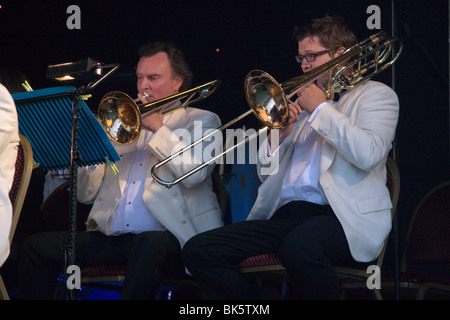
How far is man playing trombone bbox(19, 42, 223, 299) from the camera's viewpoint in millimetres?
2758

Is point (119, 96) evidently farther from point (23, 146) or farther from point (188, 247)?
point (188, 247)

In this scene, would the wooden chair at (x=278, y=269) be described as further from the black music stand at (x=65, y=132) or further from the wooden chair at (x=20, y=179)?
the wooden chair at (x=20, y=179)

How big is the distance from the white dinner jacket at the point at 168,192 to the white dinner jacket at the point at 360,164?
26.3 inches

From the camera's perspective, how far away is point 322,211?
269 centimetres

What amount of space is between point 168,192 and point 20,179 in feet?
2.48

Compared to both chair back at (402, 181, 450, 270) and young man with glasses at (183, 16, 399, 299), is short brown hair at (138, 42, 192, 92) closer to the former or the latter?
young man with glasses at (183, 16, 399, 299)

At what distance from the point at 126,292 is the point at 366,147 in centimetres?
115

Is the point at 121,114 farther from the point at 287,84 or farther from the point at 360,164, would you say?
the point at 360,164

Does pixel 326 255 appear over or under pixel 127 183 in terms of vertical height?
under

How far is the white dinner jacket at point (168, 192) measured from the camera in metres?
3.00

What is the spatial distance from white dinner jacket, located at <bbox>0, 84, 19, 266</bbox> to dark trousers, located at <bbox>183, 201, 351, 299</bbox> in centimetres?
73

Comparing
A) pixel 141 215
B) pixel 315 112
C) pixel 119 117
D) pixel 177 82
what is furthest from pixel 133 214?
pixel 315 112

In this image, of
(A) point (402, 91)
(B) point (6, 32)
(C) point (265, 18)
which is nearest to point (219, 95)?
(C) point (265, 18)

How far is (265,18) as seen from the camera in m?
4.15
